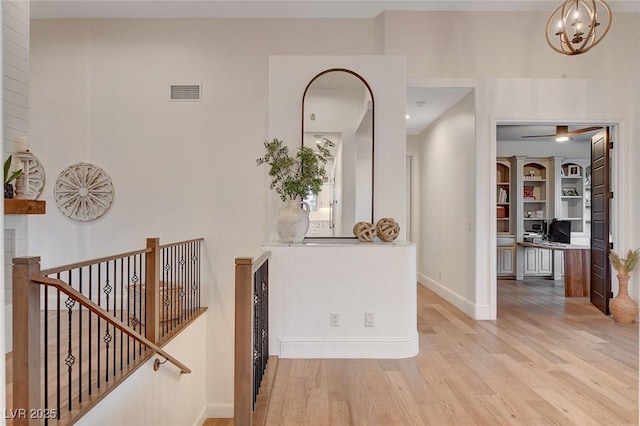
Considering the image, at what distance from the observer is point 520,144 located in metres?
8.11

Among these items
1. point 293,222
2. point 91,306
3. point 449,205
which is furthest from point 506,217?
point 91,306

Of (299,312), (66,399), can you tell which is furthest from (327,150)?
(66,399)

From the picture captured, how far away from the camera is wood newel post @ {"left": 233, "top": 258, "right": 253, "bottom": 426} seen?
6.67 feet

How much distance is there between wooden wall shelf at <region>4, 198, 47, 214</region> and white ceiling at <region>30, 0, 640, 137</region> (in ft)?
9.11

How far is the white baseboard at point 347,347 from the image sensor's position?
3219 millimetres

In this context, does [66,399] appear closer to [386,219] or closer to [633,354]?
[386,219]

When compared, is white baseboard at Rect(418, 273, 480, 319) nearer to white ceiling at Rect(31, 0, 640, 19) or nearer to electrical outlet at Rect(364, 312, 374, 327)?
electrical outlet at Rect(364, 312, 374, 327)

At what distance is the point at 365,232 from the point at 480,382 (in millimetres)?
1522

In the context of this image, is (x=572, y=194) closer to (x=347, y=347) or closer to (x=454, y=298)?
(x=454, y=298)

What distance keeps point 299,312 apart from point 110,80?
392cm

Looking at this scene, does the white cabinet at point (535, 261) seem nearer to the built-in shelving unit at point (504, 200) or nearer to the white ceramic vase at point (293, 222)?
the built-in shelving unit at point (504, 200)

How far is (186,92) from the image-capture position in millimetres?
4836

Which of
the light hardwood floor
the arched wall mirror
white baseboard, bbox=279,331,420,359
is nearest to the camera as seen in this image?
the light hardwood floor

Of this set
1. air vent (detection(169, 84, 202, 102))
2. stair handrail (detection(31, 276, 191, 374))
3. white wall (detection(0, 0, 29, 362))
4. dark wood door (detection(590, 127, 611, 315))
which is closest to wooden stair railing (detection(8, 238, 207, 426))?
stair handrail (detection(31, 276, 191, 374))
